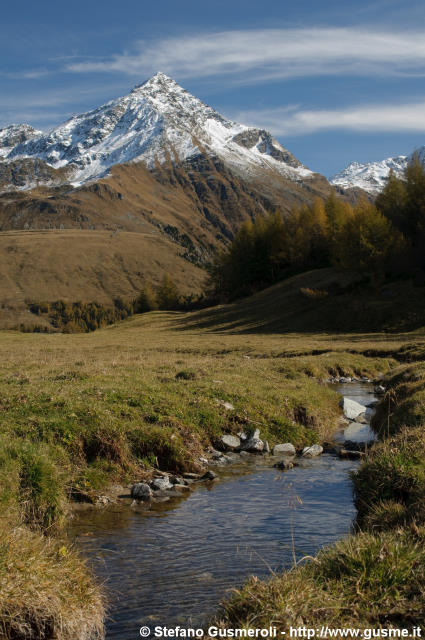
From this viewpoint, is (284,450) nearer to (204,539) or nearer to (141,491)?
(141,491)

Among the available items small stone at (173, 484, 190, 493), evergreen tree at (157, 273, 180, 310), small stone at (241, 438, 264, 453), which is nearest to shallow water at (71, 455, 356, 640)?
small stone at (173, 484, 190, 493)

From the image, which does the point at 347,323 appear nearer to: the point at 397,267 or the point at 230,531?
the point at 397,267

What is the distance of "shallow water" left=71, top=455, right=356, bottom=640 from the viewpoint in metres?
9.02

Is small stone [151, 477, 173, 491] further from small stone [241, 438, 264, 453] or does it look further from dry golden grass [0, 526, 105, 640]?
dry golden grass [0, 526, 105, 640]

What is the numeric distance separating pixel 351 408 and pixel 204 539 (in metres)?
15.0

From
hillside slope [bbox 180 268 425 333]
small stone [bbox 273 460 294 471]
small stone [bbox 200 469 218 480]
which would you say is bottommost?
small stone [bbox 273 460 294 471]

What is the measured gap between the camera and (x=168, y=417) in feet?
60.7

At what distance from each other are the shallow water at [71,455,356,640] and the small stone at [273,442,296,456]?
2.57 meters

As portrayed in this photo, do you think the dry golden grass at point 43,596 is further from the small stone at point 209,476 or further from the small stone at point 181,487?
the small stone at point 209,476

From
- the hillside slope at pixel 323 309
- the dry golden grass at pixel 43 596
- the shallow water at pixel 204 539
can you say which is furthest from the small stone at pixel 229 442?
the hillside slope at pixel 323 309

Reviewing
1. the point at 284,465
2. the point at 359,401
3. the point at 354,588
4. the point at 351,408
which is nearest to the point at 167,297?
the point at 359,401

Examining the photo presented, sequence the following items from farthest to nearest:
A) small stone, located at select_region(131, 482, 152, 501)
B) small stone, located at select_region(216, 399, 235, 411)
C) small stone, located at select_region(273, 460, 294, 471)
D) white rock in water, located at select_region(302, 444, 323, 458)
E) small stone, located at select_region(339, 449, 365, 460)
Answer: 1. small stone, located at select_region(216, 399, 235, 411)
2. white rock in water, located at select_region(302, 444, 323, 458)
3. small stone, located at select_region(339, 449, 365, 460)
4. small stone, located at select_region(273, 460, 294, 471)
5. small stone, located at select_region(131, 482, 152, 501)

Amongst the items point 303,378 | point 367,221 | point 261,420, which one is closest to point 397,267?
point 367,221

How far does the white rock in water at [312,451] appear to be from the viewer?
60.5 ft
